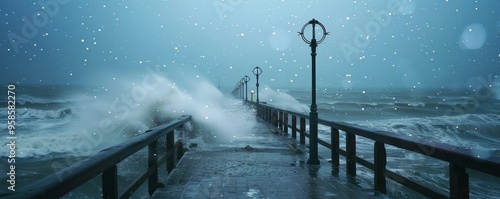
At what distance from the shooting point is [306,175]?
7.74 metres

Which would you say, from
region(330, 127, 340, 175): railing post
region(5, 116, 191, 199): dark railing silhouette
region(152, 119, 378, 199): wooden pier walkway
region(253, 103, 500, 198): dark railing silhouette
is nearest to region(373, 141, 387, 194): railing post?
region(253, 103, 500, 198): dark railing silhouette

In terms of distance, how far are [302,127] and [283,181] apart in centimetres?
577

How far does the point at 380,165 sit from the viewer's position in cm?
604

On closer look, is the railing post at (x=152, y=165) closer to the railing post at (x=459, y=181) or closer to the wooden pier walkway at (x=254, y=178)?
the wooden pier walkway at (x=254, y=178)

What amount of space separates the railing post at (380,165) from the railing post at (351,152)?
44.5 inches

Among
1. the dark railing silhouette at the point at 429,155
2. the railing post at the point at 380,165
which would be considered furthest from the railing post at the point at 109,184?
the railing post at the point at 380,165

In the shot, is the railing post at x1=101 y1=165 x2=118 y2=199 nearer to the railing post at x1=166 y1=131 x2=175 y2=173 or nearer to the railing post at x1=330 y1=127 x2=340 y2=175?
the railing post at x1=166 y1=131 x2=175 y2=173

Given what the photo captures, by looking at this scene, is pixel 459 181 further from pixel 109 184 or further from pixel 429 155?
pixel 109 184

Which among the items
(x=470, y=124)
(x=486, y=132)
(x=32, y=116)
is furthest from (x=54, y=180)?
(x=32, y=116)

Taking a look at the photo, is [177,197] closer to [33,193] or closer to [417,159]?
[33,193]

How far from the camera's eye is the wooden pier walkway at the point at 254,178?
6168 millimetres

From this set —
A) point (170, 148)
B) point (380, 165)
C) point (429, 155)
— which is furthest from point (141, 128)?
point (429, 155)

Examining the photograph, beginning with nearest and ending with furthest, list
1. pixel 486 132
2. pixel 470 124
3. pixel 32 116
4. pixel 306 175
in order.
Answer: pixel 306 175 → pixel 486 132 → pixel 470 124 → pixel 32 116

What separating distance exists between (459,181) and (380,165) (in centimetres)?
226
